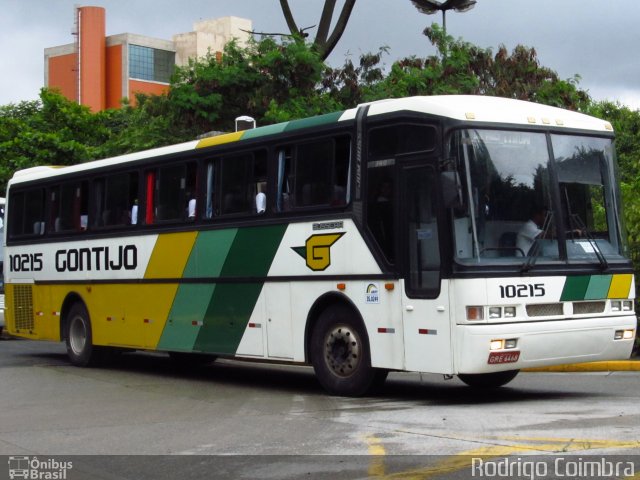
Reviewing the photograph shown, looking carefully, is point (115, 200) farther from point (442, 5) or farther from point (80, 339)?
point (442, 5)

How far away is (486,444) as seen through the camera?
9.02 metres

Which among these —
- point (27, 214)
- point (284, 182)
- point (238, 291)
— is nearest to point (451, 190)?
point (284, 182)

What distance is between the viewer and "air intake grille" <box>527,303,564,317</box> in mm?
11883

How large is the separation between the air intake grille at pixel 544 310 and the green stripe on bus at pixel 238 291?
3486 millimetres

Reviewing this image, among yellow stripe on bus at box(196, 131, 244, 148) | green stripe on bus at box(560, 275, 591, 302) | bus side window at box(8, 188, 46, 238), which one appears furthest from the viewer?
bus side window at box(8, 188, 46, 238)

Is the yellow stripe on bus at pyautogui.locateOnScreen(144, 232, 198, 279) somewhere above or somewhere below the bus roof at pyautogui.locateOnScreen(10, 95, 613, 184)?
below

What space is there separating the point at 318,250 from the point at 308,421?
2.98 meters

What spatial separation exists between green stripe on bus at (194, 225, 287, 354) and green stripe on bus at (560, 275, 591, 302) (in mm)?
3628

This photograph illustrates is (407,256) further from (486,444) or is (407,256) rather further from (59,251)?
(59,251)

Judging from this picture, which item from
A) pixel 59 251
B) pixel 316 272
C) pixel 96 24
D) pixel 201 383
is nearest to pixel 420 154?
pixel 316 272

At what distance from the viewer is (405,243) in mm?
12234

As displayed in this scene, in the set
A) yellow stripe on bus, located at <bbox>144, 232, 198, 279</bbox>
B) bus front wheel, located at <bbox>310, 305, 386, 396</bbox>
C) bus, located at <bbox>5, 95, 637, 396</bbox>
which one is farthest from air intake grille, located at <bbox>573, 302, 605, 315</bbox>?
yellow stripe on bus, located at <bbox>144, 232, 198, 279</bbox>

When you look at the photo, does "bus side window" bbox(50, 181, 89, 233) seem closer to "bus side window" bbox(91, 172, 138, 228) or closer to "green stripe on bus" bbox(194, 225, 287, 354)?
"bus side window" bbox(91, 172, 138, 228)

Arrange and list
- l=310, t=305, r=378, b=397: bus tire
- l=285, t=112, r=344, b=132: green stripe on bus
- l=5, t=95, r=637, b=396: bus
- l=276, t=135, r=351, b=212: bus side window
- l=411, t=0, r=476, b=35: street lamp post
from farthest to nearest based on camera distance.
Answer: l=411, t=0, r=476, b=35: street lamp post
l=285, t=112, r=344, b=132: green stripe on bus
l=276, t=135, r=351, b=212: bus side window
l=310, t=305, r=378, b=397: bus tire
l=5, t=95, r=637, b=396: bus
